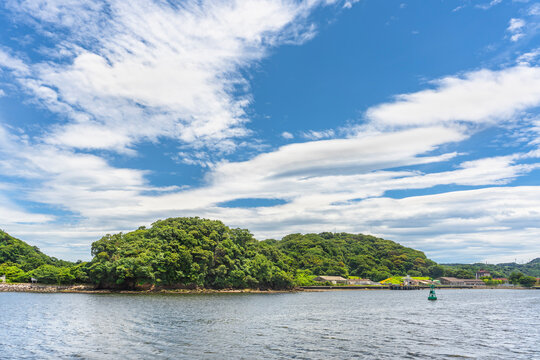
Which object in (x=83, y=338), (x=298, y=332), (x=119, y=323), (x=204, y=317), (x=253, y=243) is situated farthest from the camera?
(x=253, y=243)

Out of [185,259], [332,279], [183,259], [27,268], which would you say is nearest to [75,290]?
[183,259]

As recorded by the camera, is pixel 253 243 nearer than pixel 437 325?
No

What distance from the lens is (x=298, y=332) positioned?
3659cm

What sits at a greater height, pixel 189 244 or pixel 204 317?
pixel 189 244

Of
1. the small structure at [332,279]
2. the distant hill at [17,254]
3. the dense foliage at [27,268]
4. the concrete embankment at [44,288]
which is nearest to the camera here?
the concrete embankment at [44,288]

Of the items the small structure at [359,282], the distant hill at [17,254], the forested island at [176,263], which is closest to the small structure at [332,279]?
the small structure at [359,282]

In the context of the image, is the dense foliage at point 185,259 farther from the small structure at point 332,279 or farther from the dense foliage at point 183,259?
the small structure at point 332,279

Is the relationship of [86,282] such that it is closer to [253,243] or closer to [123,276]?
[123,276]

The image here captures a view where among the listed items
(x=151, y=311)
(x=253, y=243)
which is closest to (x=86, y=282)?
(x=253, y=243)

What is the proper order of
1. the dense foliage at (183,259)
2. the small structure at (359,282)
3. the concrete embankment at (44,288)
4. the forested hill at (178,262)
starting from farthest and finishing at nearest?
the small structure at (359,282) → the concrete embankment at (44,288) → the forested hill at (178,262) → the dense foliage at (183,259)

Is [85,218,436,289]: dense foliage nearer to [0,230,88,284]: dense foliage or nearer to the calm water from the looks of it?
[0,230,88,284]: dense foliage

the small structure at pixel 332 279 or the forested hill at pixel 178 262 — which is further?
the small structure at pixel 332 279

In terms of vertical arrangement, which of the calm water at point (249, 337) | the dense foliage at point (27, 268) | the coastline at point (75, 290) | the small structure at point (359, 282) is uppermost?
the dense foliage at point (27, 268)

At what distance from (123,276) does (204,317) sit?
57718 millimetres
